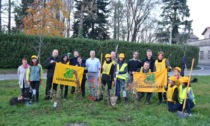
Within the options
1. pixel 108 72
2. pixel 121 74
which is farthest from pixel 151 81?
pixel 108 72

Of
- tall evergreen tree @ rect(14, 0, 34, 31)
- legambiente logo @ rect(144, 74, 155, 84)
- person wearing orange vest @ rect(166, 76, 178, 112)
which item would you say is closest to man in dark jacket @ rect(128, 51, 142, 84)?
legambiente logo @ rect(144, 74, 155, 84)

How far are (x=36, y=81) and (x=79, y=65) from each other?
1750mm

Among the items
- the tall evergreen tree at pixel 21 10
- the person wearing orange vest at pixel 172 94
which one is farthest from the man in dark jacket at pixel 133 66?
the tall evergreen tree at pixel 21 10

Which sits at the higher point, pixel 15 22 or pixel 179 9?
pixel 179 9

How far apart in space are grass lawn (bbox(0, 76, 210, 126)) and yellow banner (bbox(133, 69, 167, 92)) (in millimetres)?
573

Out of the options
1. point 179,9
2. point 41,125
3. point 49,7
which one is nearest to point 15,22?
point 49,7

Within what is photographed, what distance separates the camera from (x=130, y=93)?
30.6 ft

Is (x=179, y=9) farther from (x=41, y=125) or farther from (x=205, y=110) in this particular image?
(x=41, y=125)

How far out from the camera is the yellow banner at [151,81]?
9.10 metres

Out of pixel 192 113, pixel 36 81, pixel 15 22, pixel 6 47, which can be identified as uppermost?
pixel 15 22

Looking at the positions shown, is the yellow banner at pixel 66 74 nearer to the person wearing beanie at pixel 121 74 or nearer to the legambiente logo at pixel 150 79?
the person wearing beanie at pixel 121 74

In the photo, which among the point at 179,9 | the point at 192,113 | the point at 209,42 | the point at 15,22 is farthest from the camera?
the point at 209,42

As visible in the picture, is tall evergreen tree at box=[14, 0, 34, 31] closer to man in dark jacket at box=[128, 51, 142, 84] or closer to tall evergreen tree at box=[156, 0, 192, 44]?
tall evergreen tree at box=[156, 0, 192, 44]

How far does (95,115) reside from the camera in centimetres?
720
